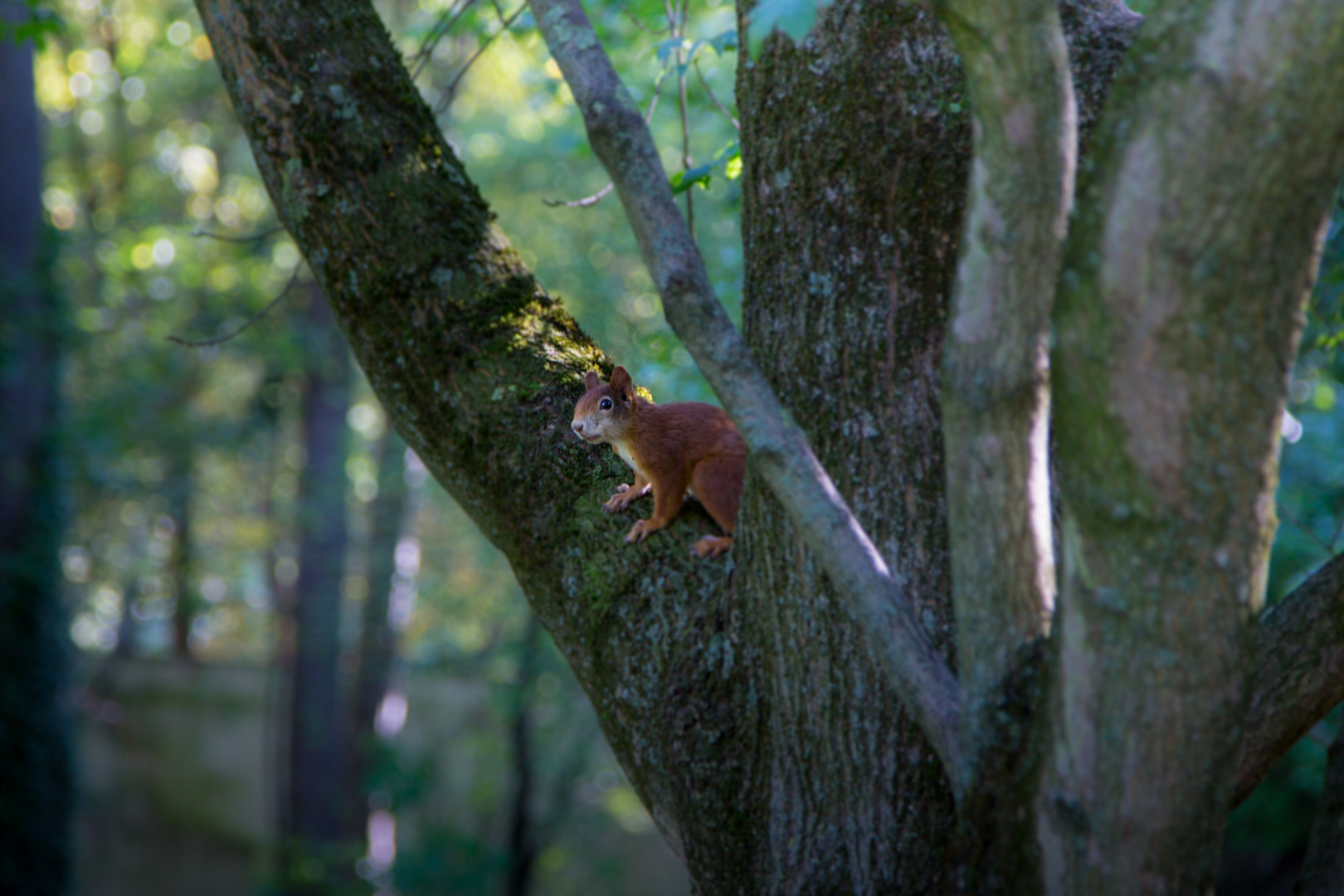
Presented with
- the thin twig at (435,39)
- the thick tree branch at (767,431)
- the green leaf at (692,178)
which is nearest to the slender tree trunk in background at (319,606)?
the thin twig at (435,39)

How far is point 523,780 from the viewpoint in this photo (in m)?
9.58

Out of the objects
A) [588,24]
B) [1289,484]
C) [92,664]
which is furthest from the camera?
[92,664]

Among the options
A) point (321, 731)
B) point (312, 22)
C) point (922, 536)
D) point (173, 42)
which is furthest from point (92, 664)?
point (922, 536)

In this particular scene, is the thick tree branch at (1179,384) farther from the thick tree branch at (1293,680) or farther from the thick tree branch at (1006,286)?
the thick tree branch at (1293,680)

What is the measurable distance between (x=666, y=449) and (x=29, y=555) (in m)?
7.61

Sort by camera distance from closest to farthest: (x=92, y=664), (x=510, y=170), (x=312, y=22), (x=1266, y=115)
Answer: (x=1266, y=115), (x=312, y=22), (x=510, y=170), (x=92, y=664)

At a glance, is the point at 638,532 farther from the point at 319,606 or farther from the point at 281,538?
the point at 281,538

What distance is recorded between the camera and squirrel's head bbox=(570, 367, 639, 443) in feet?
7.86

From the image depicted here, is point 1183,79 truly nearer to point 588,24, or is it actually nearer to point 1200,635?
point 1200,635

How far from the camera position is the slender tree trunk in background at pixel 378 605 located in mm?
11375

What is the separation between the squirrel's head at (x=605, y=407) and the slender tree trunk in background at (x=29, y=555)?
6.94 m

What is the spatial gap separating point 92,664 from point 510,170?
9754 millimetres

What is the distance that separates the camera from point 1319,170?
123 cm

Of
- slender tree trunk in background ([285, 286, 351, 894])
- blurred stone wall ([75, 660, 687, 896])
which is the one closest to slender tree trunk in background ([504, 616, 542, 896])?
slender tree trunk in background ([285, 286, 351, 894])
